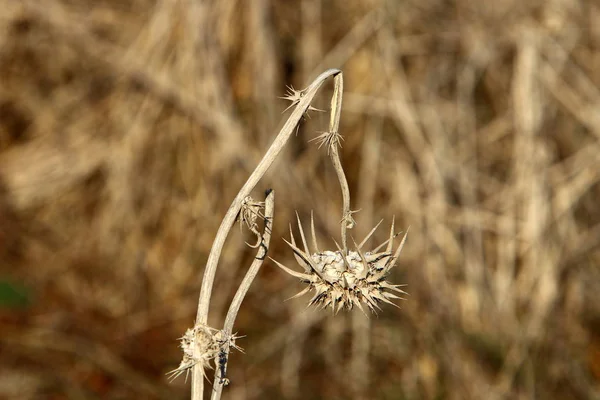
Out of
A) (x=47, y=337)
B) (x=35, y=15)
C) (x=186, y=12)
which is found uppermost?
(x=35, y=15)

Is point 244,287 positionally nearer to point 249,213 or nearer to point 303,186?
point 249,213

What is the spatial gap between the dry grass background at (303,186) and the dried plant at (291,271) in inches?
94.5

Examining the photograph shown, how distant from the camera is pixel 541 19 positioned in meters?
3.57

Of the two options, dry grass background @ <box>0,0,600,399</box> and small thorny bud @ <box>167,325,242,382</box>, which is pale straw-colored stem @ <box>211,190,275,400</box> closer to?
small thorny bud @ <box>167,325,242,382</box>

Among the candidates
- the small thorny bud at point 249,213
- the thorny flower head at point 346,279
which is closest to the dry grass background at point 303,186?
the thorny flower head at point 346,279

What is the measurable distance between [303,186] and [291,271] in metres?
2.55

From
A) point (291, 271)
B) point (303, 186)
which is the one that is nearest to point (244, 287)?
point (291, 271)

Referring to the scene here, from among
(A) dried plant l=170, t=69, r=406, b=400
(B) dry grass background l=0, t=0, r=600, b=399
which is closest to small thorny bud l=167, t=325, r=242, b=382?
(A) dried plant l=170, t=69, r=406, b=400

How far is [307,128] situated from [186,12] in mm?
808

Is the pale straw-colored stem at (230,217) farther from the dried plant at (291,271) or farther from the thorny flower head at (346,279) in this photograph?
the thorny flower head at (346,279)

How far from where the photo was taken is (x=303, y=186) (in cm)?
350

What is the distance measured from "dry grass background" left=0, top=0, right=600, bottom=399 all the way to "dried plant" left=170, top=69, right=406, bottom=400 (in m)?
2.40

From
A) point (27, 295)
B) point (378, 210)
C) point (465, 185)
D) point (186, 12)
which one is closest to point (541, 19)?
point (465, 185)

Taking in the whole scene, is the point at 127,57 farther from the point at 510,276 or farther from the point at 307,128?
the point at 510,276
